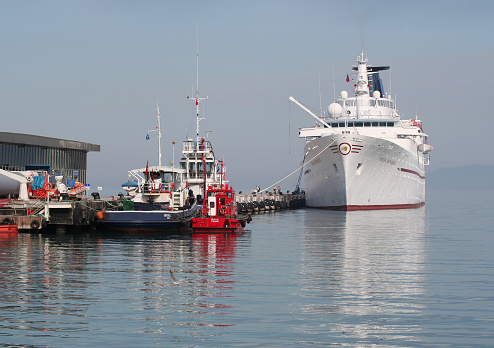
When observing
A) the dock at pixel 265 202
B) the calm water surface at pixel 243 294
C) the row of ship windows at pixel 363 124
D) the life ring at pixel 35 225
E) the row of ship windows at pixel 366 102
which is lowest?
the calm water surface at pixel 243 294

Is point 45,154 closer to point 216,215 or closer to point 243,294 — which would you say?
point 216,215

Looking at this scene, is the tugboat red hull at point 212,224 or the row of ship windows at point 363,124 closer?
the tugboat red hull at point 212,224

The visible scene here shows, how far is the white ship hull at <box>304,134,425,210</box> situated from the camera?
6362cm

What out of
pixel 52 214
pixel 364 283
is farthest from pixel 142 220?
pixel 364 283

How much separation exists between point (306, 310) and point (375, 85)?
7492 cm

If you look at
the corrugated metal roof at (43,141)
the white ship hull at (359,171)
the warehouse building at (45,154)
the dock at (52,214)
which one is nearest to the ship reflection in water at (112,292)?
the dock at (52,214)

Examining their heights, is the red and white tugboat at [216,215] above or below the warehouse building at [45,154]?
below

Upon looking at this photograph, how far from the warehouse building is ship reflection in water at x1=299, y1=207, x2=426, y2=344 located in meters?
31.3

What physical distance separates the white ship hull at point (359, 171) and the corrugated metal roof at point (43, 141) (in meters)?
25.3

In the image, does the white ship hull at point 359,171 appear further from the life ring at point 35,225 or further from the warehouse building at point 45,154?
the life ring at point 35,225

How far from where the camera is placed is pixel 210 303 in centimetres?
2014

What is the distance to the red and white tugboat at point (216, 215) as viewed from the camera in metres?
41.9

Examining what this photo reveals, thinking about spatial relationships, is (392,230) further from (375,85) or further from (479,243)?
(375,85)

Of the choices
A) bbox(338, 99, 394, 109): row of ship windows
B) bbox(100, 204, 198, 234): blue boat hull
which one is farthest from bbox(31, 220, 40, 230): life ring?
bbox(338, 99, 394, 109): row of ship windows
